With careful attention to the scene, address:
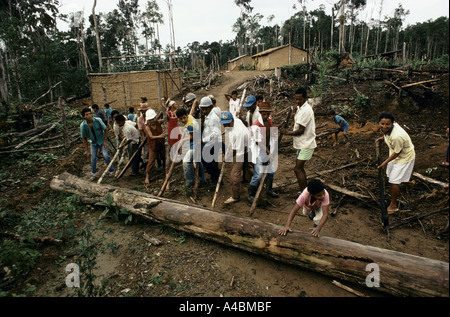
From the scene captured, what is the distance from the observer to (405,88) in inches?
329

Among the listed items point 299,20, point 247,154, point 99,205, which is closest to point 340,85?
point 247,154

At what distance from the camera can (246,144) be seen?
483 cm

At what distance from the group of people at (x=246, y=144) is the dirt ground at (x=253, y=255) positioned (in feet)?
1.26

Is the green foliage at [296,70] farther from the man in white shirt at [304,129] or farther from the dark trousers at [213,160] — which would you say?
the man in white shirt at [304,129]

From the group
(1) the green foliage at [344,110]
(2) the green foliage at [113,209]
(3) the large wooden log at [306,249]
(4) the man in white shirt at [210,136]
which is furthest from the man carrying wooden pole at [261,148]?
(1) the green foliage at [344,110]

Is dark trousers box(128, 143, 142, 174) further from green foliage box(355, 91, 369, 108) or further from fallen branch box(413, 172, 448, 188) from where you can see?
green foliage box(355, 91, 369, 108)

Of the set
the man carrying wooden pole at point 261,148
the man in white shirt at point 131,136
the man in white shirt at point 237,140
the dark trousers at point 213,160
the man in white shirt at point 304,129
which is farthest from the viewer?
the man in white shirt at point 131,136

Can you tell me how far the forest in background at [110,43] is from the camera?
16.1m

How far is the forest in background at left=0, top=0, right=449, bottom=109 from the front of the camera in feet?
52.7

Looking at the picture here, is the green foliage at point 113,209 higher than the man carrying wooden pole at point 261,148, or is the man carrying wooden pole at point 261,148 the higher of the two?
the man carrying wooden pole at point 261,148

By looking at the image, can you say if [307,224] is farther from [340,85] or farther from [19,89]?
[19,89]

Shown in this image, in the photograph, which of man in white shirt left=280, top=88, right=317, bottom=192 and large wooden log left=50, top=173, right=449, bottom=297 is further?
man in white shirt left=280, top=88, right=317, bottom=192

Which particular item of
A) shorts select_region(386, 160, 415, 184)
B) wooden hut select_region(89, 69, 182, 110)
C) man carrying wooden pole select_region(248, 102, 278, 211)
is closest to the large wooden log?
man carrying wooden pole select_region(248, 102, 278, 211)
